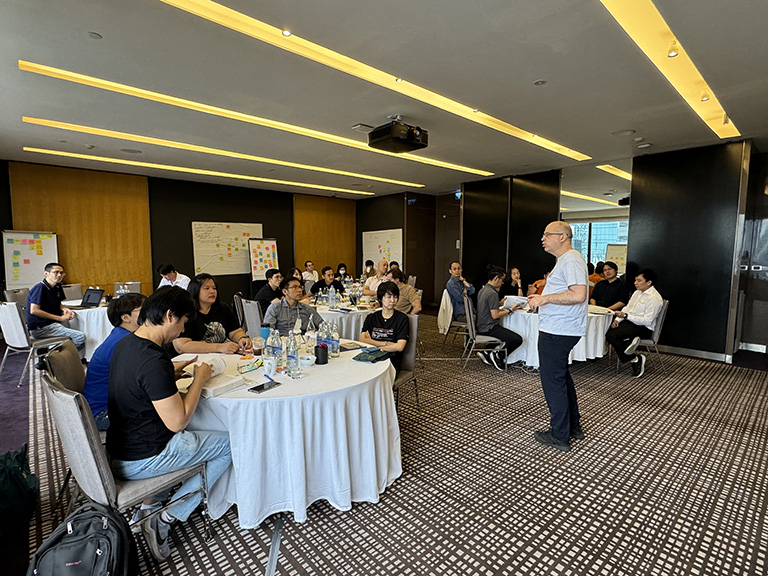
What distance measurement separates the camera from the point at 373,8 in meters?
2.61

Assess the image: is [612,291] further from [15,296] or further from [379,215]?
[15,296]

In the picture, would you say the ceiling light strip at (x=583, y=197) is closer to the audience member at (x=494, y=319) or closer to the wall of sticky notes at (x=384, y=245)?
the wall of sticky notes at (x=384, y=245)

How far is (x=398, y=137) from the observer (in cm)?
448

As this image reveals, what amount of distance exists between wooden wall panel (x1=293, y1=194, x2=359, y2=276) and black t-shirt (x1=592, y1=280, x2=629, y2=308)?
729cm

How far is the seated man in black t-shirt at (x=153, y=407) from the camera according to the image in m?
1.81

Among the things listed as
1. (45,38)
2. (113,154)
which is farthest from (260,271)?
(45,38)

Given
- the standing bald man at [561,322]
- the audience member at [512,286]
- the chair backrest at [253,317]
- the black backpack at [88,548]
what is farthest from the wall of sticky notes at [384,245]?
the black backpack at [88,548]

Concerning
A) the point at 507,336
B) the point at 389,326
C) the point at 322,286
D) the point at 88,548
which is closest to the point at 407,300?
the point at 507,336

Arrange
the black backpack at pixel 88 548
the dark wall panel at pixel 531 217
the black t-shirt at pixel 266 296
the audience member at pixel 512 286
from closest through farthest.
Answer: the black backpack at pixel 88 548
the black t-shirt at pixel 266 296
the audience member at pixel 512 286
the dark wall panel at pixel 531 217

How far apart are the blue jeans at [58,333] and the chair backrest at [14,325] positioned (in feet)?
0.62

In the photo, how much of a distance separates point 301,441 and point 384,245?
9.46 metres

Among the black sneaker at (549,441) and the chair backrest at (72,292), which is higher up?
the chair backrest at (72,292)

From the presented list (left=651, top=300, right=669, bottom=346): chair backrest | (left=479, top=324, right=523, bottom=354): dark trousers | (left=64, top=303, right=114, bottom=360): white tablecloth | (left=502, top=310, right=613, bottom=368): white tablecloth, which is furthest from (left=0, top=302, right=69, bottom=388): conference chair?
(left=651, top=300, right=669, bottom=346): chair backrest

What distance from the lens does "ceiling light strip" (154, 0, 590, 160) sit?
2.72 m
